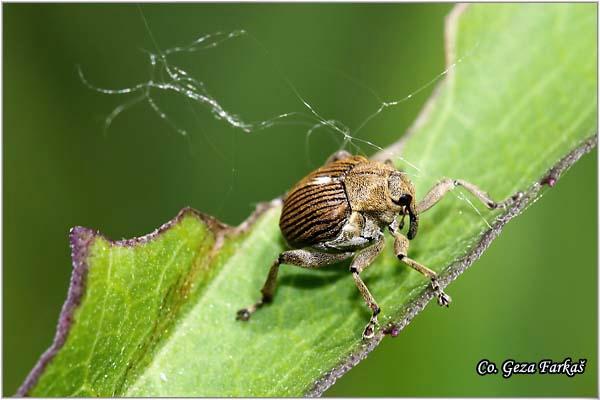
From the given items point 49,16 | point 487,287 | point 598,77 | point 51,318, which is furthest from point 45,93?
point 598,77

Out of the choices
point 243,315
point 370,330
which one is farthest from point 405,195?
point 243,315

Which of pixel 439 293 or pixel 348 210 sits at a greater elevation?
pixel 348 210

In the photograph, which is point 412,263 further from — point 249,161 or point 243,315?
point 249,161

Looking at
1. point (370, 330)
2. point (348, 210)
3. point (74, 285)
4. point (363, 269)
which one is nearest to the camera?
point (74, 285)

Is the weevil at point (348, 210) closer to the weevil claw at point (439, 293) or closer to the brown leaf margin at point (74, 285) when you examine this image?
the weevil claw at point (439, 293)

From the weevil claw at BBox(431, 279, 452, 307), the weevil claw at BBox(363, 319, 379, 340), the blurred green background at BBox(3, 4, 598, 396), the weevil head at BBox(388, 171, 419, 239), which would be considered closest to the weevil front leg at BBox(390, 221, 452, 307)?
the weevil claw at BBox(431, 279, 452, 307)

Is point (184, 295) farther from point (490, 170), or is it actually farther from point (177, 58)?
point (177, 58)

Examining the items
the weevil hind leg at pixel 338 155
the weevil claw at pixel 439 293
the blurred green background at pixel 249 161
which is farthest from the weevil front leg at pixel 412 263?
the weevil hind leg at pixel 338 155
